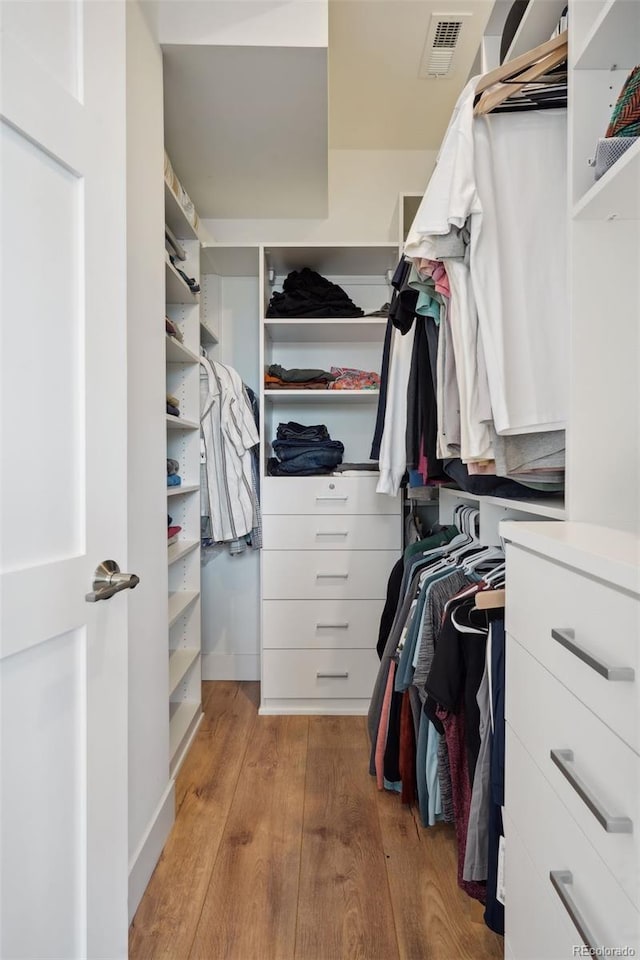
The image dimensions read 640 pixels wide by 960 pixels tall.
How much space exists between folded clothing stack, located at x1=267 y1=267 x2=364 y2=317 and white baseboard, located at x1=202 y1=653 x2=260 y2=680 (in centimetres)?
171

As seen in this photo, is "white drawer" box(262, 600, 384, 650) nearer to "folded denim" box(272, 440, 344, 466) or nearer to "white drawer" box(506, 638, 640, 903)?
"folded denim" box(272, 440, 344, 466)

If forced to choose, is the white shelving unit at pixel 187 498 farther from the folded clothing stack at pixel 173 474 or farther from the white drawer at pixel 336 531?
the white drawer at pixel 336 531

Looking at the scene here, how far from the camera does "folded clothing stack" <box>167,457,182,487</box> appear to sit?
2.11 meters

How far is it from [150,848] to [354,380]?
1.91 m

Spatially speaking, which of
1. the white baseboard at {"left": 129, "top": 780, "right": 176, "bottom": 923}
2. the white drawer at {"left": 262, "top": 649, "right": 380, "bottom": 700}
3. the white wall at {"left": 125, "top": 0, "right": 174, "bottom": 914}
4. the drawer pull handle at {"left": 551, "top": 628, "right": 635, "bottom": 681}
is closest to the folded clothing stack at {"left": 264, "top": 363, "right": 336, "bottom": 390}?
the white wall at {"left": 125, "top": 0, "right": 174, "bottom": 914}

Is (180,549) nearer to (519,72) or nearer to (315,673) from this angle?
(315,673)

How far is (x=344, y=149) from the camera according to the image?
279 cm

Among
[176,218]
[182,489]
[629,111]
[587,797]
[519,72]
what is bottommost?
[587,797]

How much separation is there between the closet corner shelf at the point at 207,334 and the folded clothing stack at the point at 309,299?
1.01 ft

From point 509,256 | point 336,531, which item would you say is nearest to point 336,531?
point 336,531

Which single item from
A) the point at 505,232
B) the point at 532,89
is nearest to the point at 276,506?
the point at 505,232

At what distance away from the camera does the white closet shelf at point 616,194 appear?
2.69ft

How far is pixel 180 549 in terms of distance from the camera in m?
2.16
